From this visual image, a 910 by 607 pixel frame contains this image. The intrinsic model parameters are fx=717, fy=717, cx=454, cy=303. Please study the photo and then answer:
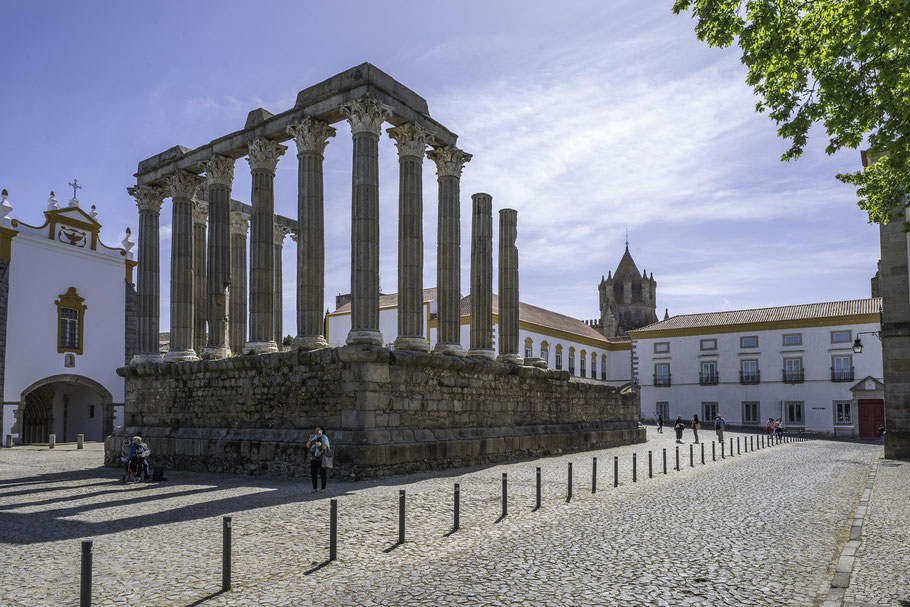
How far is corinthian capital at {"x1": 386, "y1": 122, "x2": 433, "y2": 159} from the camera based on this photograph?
17.6 m

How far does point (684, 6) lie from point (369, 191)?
9.30 m

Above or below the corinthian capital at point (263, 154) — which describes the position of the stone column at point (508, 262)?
below

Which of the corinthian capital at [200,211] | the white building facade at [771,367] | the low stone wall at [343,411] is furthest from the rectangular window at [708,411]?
the corinthian capital at [200,211]

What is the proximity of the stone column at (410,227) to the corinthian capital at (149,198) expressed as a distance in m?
8.08

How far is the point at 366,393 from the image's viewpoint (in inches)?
581

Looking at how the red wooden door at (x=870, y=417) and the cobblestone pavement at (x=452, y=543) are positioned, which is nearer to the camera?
the cobblestone pavement at (x=452, y=543)

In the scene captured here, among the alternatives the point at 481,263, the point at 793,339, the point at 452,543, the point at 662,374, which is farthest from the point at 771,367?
the point at 452,543

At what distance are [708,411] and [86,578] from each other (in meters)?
51.9

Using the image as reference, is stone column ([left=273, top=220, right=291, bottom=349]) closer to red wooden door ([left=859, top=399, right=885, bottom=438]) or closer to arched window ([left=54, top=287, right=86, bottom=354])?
arched window ([left=54, top=287, right=86, bottom=354])

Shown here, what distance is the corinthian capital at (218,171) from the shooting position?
63.4 ft

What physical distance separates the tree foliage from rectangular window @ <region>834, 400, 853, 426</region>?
42.7 meters

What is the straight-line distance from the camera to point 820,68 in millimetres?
8555

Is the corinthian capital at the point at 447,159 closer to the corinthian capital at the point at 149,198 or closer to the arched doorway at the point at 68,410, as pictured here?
the corinthian capital at the point at 149,198

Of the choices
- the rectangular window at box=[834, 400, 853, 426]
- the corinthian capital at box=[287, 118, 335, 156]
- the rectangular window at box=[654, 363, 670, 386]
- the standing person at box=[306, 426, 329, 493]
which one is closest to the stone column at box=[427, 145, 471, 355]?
the corinthian capital at box=[287, 118, 335, 156]
